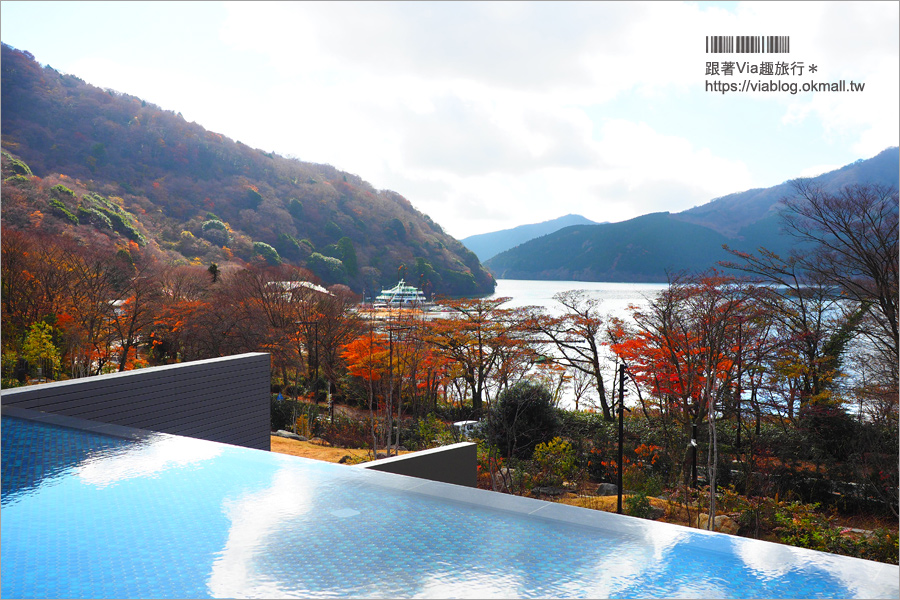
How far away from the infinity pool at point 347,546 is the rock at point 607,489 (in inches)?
282

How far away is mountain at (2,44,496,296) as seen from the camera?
1323 inches

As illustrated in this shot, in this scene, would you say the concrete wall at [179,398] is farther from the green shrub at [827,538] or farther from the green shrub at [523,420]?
the green shrub at [827,538]

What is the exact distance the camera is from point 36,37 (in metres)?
4.10

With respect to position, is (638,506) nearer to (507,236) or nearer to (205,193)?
(205,193)

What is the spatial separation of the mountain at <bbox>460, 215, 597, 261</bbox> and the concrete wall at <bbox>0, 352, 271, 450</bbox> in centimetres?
3780

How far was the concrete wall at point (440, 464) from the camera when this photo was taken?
12.6 feet

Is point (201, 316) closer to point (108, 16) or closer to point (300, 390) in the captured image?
point (300, 390)

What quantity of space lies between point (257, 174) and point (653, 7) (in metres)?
44.0

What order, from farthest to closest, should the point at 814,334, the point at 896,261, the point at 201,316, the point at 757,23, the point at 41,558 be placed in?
the point at 201,316 < the point at 814,334 < the point at 896,261 < the point at 757,23 < the point at 41,558

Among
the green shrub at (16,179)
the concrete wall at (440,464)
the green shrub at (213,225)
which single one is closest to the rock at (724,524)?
the concrete wall at (440,464)

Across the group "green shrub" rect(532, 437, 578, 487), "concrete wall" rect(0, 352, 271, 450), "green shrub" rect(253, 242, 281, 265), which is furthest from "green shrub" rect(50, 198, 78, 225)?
"green shrub" rect(532, 437, 578, 487)

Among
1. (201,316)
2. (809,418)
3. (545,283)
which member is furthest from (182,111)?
(809,418)

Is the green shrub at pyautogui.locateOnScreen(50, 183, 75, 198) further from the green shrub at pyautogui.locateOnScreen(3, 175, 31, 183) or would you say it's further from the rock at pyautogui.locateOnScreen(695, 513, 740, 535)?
the rock at pyautogui.locateOnScreen(695, 513, 740, 535)

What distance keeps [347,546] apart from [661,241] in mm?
26391
